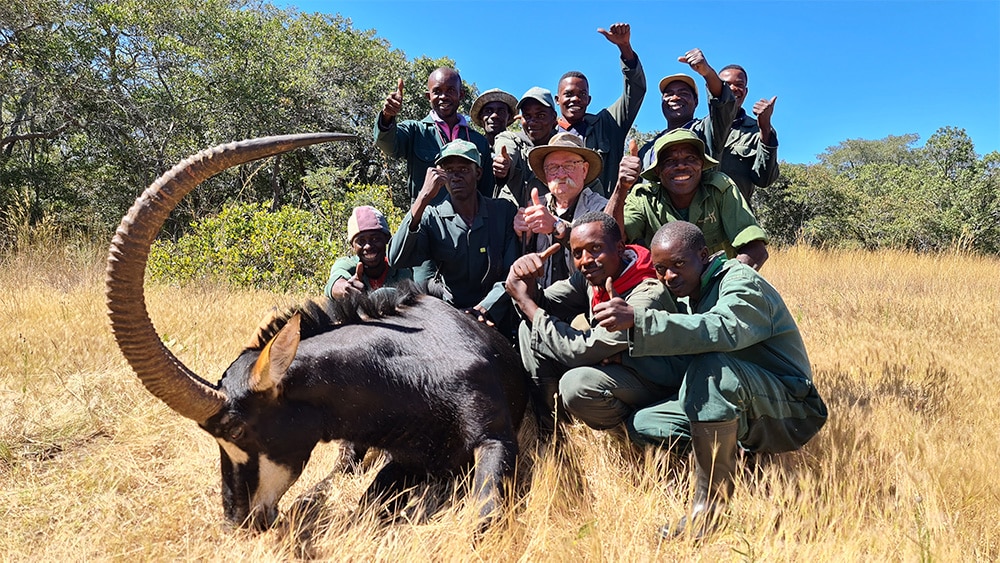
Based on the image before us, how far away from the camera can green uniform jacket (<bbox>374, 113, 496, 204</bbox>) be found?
18.8 ft

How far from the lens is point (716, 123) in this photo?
16.8ft

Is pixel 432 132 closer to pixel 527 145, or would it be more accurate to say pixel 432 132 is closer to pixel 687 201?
pixel 527 145

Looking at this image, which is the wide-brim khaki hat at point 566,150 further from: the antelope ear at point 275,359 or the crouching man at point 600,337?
the antelope ear at point 275,359

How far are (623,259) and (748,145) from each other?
2.66 m

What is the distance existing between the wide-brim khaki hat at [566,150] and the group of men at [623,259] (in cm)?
1

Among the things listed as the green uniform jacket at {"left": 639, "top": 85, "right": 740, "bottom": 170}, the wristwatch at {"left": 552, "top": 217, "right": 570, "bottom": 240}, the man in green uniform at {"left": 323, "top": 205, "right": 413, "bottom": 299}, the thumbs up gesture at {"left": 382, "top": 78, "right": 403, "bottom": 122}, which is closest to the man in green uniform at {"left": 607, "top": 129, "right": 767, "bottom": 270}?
the wristwatch at {"left": 552, "top": 217, "right": 570, "bottom": 240}

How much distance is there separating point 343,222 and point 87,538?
7.71 metres

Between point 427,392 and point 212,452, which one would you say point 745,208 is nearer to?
point 427,392

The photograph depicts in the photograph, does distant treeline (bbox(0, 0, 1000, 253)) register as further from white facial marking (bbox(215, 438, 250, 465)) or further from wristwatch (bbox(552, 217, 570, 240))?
white facial marking (bbox(215, 438, 250, 465))

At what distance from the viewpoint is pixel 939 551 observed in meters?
2.46

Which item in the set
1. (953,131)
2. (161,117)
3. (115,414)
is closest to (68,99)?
(161,117)

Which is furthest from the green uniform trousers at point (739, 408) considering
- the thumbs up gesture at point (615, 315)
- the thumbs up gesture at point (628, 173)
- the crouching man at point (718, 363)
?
the thumbs up gesture at point (628, 173)

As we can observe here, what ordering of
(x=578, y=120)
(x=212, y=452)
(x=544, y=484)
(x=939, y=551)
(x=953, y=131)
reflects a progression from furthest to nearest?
(x=953, y=131)
(x=578, y=120)
(x=212, y=452)
(x=544, y=484)
(x=939, y=551)

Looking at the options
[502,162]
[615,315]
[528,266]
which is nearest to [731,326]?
[615,315]
